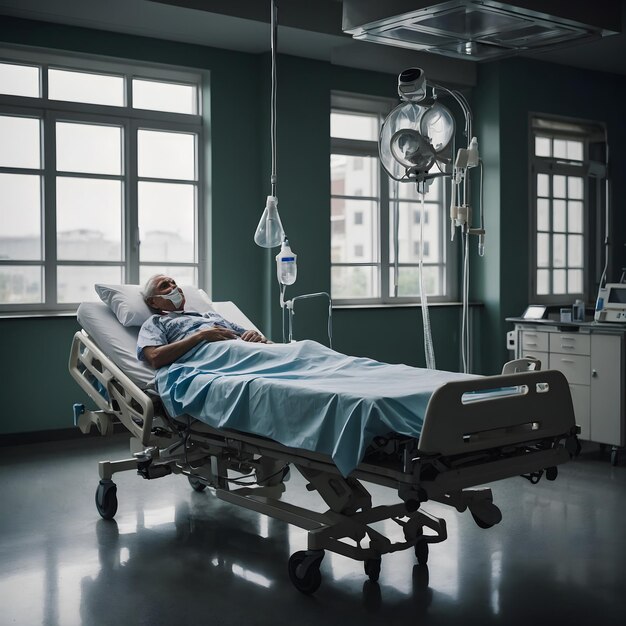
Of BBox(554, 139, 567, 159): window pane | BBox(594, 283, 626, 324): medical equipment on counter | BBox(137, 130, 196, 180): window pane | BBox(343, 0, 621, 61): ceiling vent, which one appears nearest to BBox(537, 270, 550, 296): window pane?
BBox(554, 139, 567, 159): window pane

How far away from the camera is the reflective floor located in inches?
100

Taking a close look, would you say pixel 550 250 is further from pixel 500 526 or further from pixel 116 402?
pixel 116 402

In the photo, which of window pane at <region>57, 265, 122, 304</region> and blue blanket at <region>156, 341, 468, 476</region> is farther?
window pane at <region>57, 265, 122, 304</region>

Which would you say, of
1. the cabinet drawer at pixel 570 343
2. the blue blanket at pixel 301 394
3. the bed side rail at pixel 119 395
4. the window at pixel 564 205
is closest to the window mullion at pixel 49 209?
the bed side rail at pixel 119 395

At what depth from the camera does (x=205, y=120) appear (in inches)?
219

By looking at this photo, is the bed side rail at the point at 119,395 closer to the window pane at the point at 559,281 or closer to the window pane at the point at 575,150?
the window pane at the point at 559,281

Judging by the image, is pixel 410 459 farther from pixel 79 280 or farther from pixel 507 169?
Result: pixel 507 169

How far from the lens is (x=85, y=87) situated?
5199mm

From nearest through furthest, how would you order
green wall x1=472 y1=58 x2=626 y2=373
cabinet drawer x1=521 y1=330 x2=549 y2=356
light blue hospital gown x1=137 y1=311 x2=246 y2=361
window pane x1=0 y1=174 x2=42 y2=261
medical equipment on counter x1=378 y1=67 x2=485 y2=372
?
medical equipment on counter x1=378 y1=67 x2=485 y2=372 → light blue hospital gown x1=137 y1=311 x2=246 y2=361 → cabinet drawer x1=521 y1=330 x2=549 y2=356 → window pane x1=0 y1=174 x2=42 y2=261 → green wall x1=472 y1=58 x2=626 y2=373

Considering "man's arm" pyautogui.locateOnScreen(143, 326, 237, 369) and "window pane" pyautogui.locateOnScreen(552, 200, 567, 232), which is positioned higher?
"window pane" pyautogui.locateOnScreen(552, 200, 567, 232)

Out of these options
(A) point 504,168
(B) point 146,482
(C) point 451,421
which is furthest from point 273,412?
(A) point 504,168

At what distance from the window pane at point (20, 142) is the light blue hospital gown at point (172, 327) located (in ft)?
5.60

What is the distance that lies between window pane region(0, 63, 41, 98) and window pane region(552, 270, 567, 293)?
13.3 ft

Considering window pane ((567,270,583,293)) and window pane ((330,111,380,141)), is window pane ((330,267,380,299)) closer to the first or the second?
window pane ((330,111,380,141))
